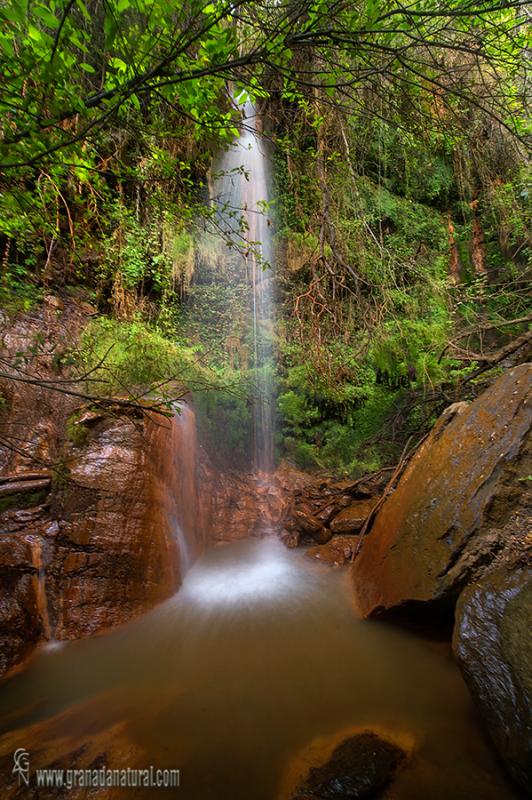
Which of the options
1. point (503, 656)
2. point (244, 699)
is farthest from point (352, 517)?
point (503, 656)

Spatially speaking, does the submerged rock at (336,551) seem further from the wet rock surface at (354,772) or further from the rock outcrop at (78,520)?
the wet rock surface at (354,772)

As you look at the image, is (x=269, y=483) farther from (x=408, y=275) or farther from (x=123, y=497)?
(x=408, y=275)

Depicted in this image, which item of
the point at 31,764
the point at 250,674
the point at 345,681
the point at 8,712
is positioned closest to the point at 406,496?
the point at 345,681

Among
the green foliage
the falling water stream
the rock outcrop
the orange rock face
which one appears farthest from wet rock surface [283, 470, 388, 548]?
the green foliage

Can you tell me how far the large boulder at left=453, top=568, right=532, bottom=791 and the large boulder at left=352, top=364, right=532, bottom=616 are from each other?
0.42 meters

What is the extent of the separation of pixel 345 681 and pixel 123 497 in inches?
100

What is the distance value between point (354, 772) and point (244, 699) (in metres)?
0.85

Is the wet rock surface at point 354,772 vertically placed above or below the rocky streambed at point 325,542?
below

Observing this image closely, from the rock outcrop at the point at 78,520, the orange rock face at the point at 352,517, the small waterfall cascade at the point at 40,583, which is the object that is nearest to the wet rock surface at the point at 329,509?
the orange rock face at the point at 352,517

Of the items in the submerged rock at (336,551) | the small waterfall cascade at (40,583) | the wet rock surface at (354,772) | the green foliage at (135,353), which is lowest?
the wet rock surface at (354,772)

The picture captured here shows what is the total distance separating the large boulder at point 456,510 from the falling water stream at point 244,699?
0.41 meters

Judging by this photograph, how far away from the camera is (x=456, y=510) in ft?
9.30

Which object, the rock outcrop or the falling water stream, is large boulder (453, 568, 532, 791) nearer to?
the falling water stream

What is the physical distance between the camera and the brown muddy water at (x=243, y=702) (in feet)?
5.72
